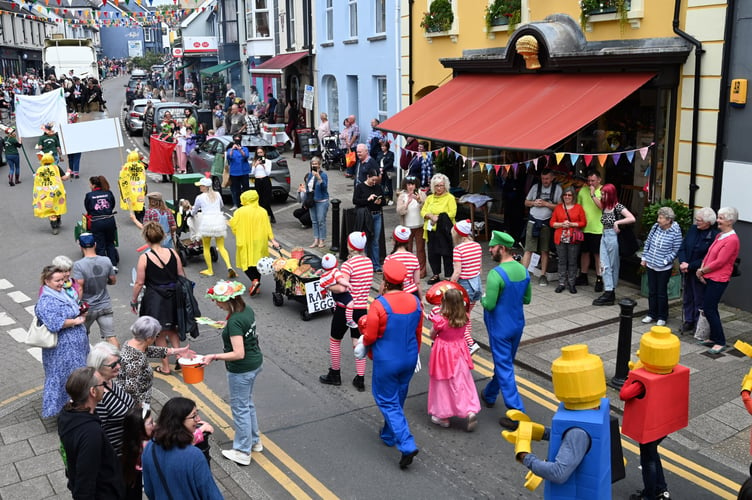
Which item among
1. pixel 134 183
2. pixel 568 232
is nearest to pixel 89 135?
pixel 134 183

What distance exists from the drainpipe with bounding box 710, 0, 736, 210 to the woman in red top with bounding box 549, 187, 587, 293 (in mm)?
1913

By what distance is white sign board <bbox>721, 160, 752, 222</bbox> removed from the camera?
1041 centimetres

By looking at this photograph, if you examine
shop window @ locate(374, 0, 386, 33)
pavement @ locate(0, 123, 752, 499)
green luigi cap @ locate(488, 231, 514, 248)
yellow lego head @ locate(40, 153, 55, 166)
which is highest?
shop window @ locate(374, 0, 386, 33)

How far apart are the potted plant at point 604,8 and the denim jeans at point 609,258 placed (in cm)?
354

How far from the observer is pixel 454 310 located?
699 cm

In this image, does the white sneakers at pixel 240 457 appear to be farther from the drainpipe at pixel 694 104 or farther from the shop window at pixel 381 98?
the shop window at pixel 381 98

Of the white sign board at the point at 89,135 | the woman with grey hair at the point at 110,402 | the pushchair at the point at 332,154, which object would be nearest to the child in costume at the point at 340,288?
A: the woman with grey hair at the point at 110,402

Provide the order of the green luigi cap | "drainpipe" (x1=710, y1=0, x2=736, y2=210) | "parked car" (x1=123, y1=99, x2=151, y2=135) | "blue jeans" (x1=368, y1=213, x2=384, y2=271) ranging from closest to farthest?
the green luigi cap
"drainpipe" (x1=710, y1=0, x2=736, y2=210)
"blue jeans" (x1=368, y1=213, x2=384, y2=271)
"parked car" (x1=123, y1=99, x2=151, y2=135)

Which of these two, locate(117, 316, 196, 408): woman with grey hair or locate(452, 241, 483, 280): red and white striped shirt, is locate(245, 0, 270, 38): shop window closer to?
locate(452, 241, 483, 280): red and white striped shirt

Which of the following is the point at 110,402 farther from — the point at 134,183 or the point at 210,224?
the point at 134,183

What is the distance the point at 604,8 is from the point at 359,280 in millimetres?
7042

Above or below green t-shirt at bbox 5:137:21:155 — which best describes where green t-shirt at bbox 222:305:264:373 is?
below

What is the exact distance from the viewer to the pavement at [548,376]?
662cm

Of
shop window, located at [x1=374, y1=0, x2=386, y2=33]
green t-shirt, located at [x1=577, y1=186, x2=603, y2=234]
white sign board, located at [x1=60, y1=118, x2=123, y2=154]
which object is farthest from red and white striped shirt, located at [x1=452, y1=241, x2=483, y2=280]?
shop window, located at [x1=374, y1=0, x2=386, y2=33]
